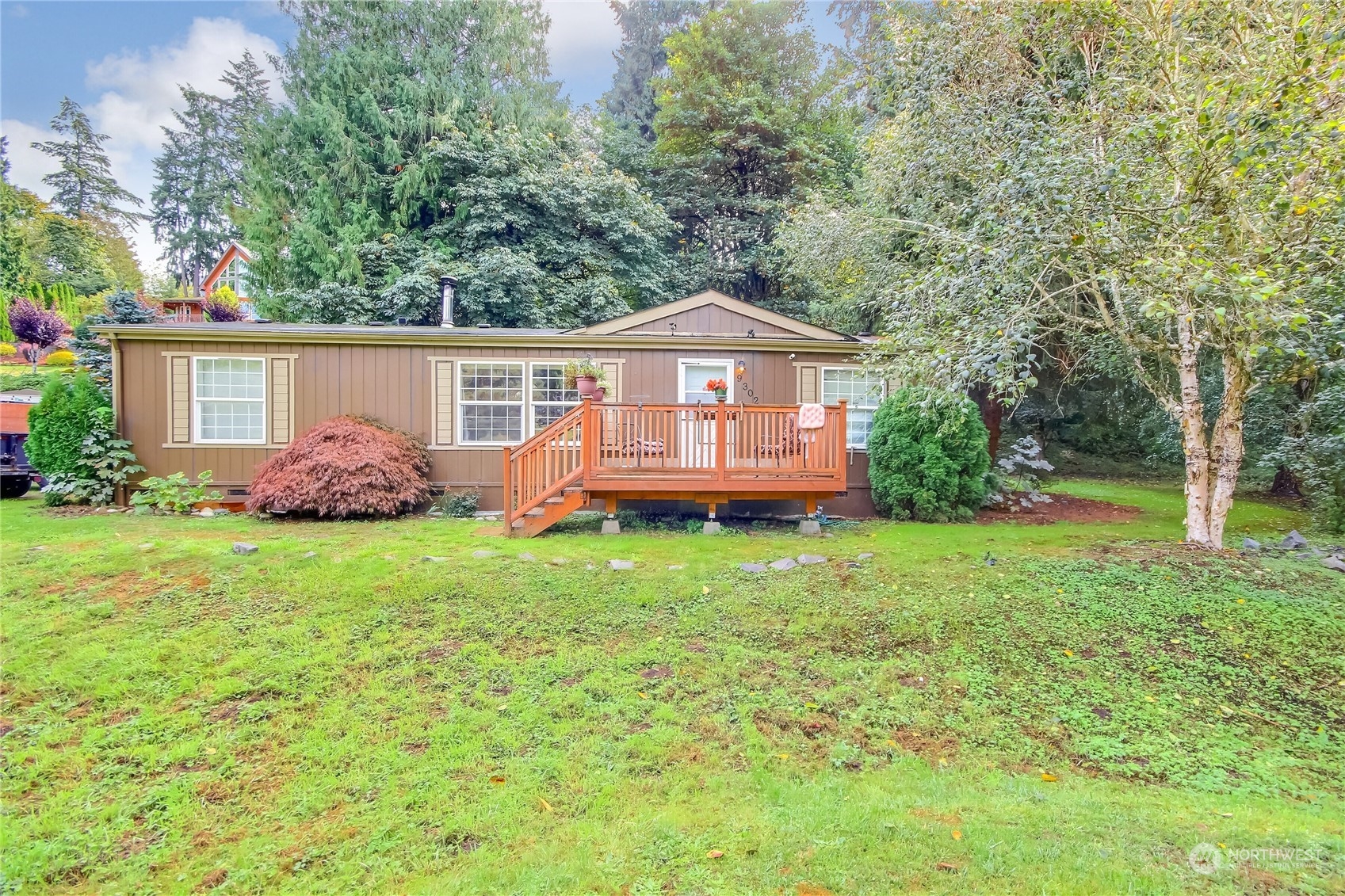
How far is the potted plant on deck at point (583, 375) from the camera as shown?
748 cm

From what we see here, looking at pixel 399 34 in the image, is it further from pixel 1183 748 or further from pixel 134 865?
pixel 1183 748

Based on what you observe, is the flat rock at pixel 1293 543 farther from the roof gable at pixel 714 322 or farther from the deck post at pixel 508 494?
the deck post at pixel 508 494

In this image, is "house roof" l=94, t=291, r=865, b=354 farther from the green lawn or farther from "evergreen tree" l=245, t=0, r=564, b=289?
"evergreen tree" l=245, t=0, r=564, b=289

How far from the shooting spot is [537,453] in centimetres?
691

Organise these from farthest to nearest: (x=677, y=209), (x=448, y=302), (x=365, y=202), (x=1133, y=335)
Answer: (x=677, y=209), (x=365, y=202), (x=448, y=302), (x=1133, y=335)

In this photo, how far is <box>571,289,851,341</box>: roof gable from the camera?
29.5 ft

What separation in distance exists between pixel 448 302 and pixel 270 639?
778 centimetres

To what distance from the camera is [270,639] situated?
402 centimetres

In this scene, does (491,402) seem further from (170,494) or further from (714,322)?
A: (170,494)

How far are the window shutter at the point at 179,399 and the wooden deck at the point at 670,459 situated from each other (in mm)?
5112

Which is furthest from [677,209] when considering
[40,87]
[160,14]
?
[40,87]

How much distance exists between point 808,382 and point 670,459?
9.38 ft

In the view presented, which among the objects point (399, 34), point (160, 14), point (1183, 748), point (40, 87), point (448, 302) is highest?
point (399, 34)

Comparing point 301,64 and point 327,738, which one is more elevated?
point 301,64
